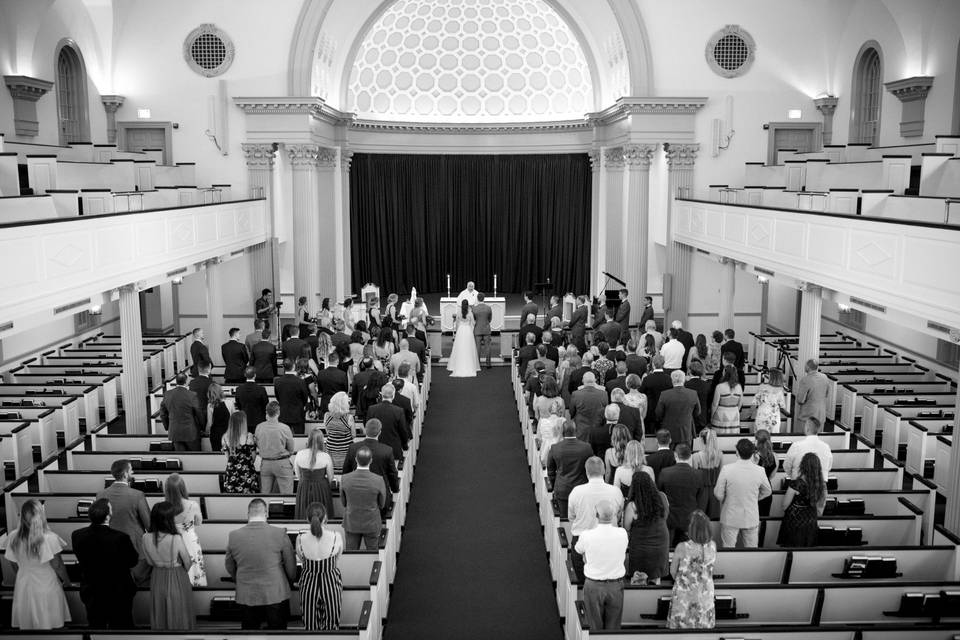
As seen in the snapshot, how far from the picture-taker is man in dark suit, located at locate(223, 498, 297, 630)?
23.9ft

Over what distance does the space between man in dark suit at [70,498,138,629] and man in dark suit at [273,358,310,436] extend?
4.85 metres

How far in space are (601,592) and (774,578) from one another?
2.10 m

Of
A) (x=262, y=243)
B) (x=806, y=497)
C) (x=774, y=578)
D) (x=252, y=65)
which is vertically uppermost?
(x=252, y=65)

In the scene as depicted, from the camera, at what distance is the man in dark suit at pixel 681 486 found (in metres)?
8.66

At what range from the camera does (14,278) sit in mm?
10734

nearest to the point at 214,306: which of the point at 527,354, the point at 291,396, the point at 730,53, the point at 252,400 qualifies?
the point at 527,354

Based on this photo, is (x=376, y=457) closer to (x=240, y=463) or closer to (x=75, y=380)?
(x=240, y=463)

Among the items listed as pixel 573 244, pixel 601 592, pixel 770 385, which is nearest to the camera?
pixel 601 592

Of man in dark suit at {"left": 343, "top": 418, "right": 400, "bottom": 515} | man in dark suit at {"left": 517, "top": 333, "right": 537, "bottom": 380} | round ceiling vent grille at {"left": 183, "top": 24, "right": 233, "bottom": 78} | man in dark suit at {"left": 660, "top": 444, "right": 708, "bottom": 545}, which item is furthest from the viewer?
round ceiling vent grille at {"left": 183, "top": 24, "right": 233, "bottom": 78}

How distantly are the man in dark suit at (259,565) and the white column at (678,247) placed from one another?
17.7m

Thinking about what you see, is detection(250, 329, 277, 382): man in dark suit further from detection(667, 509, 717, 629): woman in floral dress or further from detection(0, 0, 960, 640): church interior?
detection(667, 509, 717, 629): woman in floral dress

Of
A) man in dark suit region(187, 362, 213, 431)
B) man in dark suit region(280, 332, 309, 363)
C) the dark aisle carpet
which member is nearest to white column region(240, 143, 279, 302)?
the dark aisle carpet

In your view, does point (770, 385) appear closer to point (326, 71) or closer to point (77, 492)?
point (77, 492)

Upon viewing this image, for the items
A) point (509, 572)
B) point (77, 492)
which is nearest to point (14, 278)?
point (77, 492)
